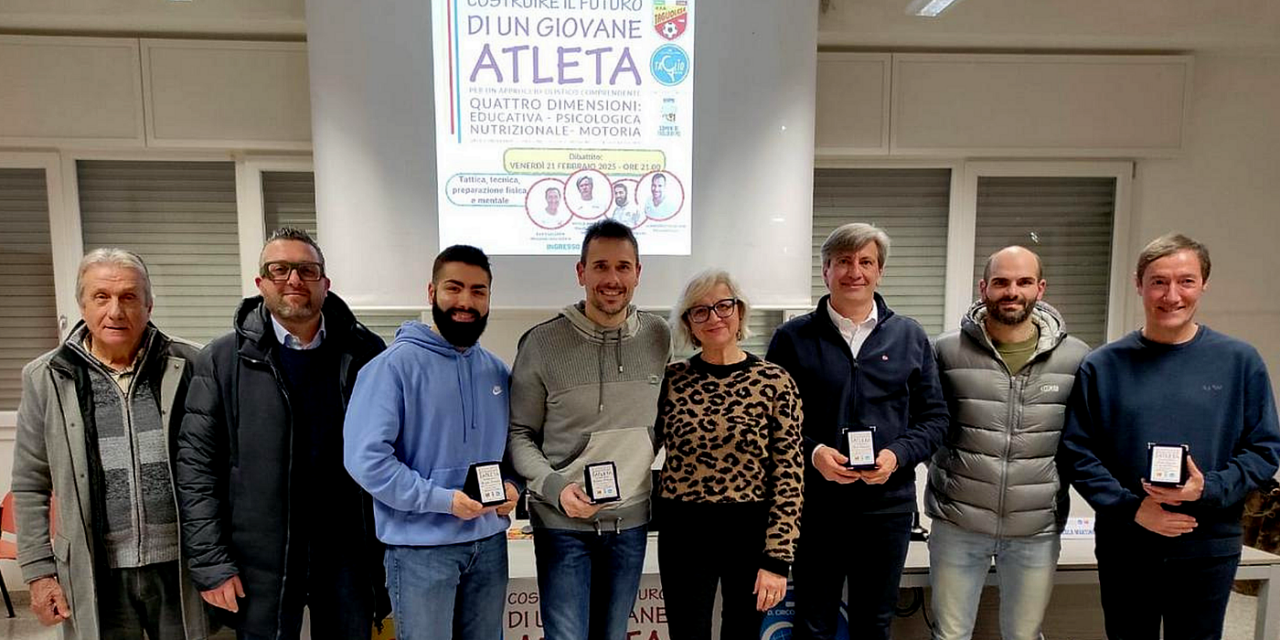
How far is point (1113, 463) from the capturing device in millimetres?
1858

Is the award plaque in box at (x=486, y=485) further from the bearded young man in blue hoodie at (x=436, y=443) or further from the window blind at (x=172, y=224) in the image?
the window blind at (x=172, y=224)

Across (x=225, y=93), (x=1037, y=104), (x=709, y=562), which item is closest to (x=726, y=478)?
(x=709, y=562)

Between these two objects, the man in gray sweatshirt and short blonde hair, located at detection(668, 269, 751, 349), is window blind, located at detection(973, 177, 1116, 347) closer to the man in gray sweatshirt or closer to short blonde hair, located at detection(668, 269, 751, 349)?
short blonde hair, located at detection(668, 269, 751, 349)

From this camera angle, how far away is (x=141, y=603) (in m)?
1.73

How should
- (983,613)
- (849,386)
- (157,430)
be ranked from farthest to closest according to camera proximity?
(983,613) < (849,386) < (157,430)

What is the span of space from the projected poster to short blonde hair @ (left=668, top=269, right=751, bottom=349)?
1286 millimetres

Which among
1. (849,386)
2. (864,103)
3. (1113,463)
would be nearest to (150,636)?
(849,386)

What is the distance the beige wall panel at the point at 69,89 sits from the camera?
10.1ft

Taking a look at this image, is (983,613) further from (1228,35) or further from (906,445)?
(1228,35)

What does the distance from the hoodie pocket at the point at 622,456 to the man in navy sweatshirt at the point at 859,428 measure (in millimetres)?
490

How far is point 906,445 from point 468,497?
1.22 metres

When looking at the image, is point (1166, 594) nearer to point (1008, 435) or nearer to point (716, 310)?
point (1008, 435)

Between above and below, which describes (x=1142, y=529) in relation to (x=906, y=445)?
below

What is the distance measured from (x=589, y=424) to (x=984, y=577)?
1.41 m
